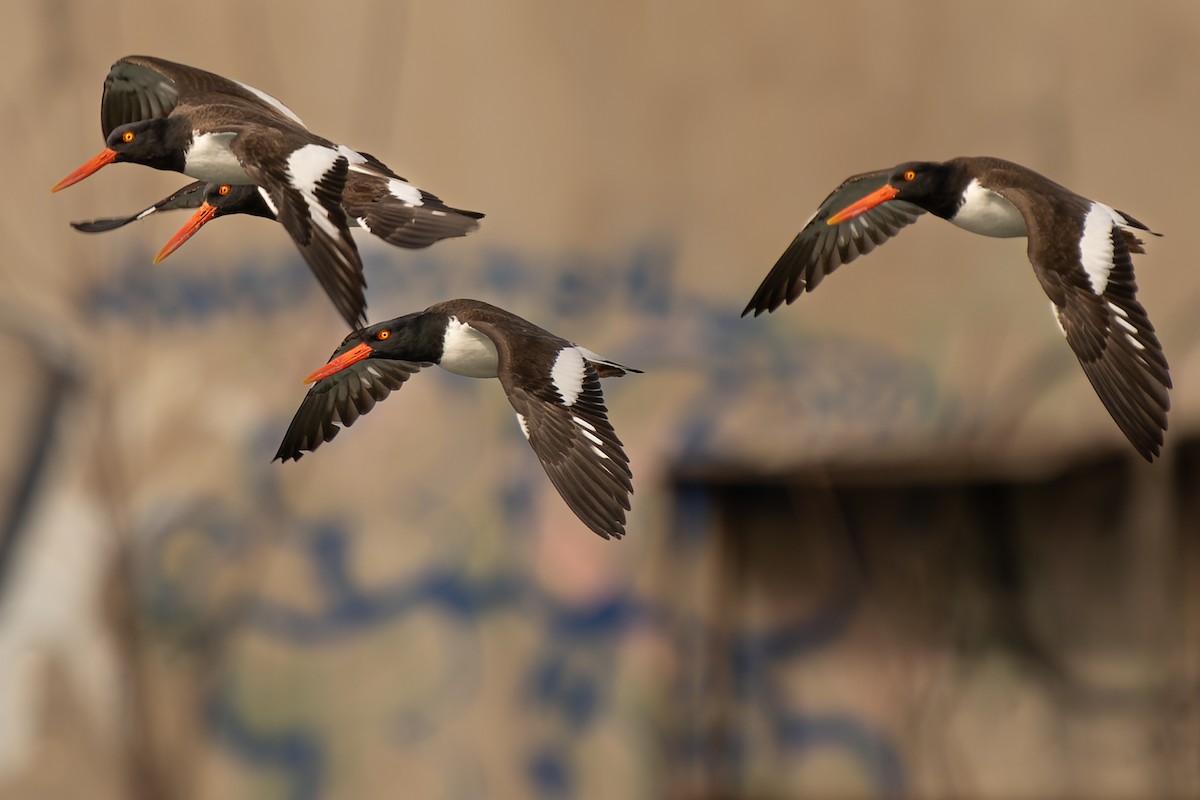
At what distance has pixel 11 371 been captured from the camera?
5.26 m

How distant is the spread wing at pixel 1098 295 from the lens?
110cm

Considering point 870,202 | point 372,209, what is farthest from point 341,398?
point 870,202

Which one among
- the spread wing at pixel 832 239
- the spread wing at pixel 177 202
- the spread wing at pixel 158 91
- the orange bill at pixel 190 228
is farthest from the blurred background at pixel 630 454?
the orange bill at pixel 190 228

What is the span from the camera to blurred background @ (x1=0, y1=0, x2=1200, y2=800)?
479cm

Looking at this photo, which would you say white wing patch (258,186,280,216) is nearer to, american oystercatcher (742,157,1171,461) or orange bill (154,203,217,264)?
orange bill (154,203,217,264)

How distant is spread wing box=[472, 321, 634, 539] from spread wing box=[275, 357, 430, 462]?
9 centimetres

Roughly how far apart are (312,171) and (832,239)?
0.55 meters

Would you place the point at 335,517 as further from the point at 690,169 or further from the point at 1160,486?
the point at 1160,486

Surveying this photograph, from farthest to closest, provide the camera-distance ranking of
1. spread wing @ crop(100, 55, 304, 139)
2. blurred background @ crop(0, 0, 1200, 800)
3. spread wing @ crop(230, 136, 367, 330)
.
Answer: blurred background @ crop(0, 0, 1200, 800)
spread wing @ crop(100, 55, 304, 139)
spread wing @ crop(230, 136, 367, 330)

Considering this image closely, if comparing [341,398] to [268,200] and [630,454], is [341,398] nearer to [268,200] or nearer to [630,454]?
[268,200]

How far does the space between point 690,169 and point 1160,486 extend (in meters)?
1.60

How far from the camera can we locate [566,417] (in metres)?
1.09

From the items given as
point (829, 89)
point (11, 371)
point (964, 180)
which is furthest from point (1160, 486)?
point (964, 180)

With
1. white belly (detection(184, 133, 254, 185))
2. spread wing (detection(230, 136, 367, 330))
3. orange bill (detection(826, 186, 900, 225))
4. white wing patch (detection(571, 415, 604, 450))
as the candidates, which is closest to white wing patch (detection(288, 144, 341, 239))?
spread wing (detection(230, 136, 367, 330))
